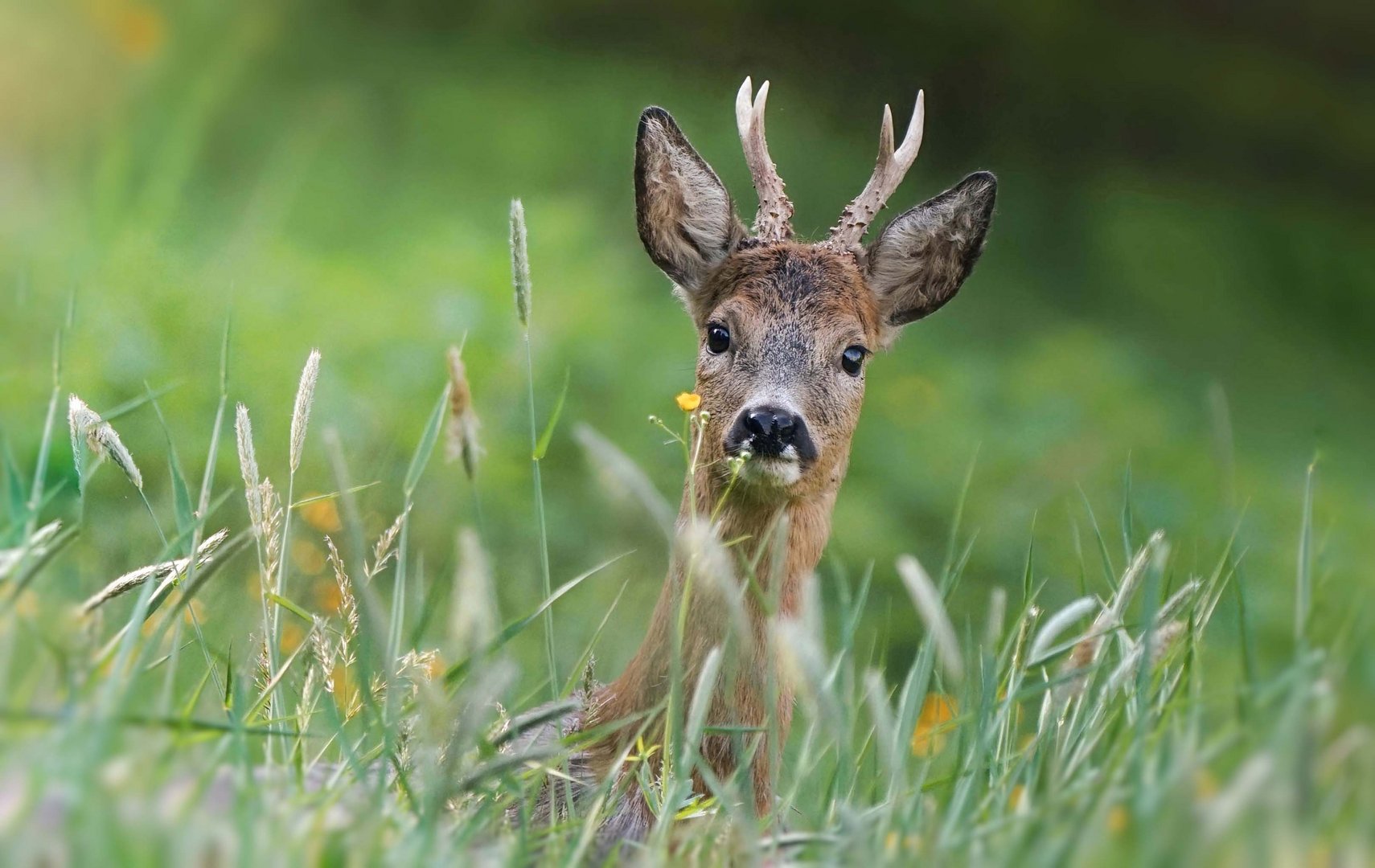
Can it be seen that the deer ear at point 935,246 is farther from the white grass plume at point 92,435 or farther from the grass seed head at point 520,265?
the white grass plume at point 92,435

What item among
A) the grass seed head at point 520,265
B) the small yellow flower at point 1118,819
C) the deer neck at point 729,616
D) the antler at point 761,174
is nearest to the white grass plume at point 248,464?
the grass seed head at point 520,265

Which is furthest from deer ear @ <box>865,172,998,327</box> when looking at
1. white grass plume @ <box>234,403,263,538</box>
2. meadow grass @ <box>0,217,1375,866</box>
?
white grass plume @ <box>234,403,263,538</box>

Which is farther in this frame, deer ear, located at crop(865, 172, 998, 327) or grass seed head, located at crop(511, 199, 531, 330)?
deer ear, located at crop(865, 172, 998, 327)

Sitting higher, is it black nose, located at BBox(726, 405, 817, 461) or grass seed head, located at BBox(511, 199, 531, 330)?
grass seed head, located at BBox(511, 199, 531, 330)

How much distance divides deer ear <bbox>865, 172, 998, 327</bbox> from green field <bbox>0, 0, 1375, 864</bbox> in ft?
2.35

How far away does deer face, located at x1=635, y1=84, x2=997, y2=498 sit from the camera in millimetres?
3604

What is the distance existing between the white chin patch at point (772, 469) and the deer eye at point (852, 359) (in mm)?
563

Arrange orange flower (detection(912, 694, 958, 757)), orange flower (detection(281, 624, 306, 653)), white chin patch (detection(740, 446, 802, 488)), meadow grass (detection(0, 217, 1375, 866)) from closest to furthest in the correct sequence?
1. meadow grass (detection(0, 217, 1375, 866))
2. orange flower (detection(912, 694, 958, 757))
3. white chin patch (detection(740, 446, 802, 488))
4. orange flower (detection(281, 624, 306, 653))

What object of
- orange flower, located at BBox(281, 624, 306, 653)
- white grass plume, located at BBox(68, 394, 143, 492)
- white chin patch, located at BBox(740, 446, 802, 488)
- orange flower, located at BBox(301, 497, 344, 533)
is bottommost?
orange flower, located at BBox(281, 624, 306, 653)

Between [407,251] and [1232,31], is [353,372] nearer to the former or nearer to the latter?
[407,251]

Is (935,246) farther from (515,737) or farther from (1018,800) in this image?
(515,737)

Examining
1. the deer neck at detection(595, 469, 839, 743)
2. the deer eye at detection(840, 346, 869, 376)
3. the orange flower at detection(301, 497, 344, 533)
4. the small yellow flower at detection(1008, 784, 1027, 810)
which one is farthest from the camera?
the orange flower at detection(301, 497, 344, 533)

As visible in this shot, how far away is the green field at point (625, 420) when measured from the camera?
1.87 metres

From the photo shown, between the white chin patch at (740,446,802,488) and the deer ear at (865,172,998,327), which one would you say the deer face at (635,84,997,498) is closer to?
the deer ear at (865,172,998,327)
